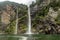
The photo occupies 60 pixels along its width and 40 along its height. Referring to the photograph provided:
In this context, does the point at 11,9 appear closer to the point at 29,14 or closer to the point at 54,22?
the point at 29,14

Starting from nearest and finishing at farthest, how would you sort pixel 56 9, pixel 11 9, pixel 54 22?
1. pixel 54 22
2. pixel 56 9
3. pixel 11 9

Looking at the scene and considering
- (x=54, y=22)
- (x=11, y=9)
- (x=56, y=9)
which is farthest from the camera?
(x=11, y=9)

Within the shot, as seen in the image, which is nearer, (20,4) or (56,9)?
(56,9)

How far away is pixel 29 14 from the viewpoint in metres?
53.9

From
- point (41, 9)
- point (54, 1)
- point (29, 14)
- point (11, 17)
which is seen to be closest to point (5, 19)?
point (11, 17)

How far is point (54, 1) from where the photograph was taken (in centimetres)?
5209

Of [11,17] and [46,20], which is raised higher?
[11,17]

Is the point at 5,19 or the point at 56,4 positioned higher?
the point at 56,4

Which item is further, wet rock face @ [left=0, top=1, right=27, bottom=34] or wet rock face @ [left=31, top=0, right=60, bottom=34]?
wet rock face @ [left=0, top=1, right=27, bottom=34]

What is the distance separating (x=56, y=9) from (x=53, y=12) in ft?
6.03

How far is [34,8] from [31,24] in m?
4.49

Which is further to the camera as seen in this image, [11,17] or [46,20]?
[11,17]

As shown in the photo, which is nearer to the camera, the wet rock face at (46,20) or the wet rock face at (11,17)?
the wet rock face at (46,20)

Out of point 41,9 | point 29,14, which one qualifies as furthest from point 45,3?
point 29,14
